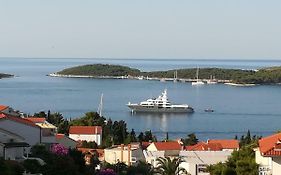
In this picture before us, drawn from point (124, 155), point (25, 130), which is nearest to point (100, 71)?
point (124, 155)

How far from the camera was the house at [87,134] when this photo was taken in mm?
28875

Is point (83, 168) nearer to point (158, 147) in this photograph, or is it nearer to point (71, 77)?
point (158, 147)

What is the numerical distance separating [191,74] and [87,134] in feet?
378

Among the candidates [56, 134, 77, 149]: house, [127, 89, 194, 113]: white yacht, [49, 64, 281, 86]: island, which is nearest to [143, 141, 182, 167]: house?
[56, 134, 77, 149]: house

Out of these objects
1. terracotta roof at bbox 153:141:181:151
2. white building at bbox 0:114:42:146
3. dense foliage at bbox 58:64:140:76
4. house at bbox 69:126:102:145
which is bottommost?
dense foliage at bbox 58:64:140:76

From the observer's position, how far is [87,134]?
2914 cm

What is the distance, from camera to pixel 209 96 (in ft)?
312

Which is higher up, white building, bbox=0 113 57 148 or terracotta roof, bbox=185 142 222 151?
white building, bbox=0 113 57 148

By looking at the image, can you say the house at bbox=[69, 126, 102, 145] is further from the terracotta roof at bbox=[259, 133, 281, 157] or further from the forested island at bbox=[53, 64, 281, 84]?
the forested island at bbox=[53, 64, 281, 84]

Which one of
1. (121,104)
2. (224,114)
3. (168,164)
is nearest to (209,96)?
(121,104)

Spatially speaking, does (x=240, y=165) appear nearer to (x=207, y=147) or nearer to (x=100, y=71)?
(x=207, y=147)

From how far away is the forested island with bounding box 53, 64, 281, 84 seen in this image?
128500mm

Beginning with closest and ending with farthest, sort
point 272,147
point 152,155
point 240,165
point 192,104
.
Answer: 1. point 272,147
2. point 240,165
3. point 152,155
4. point 192,104

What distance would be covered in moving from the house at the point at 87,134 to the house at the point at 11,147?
16737mm
